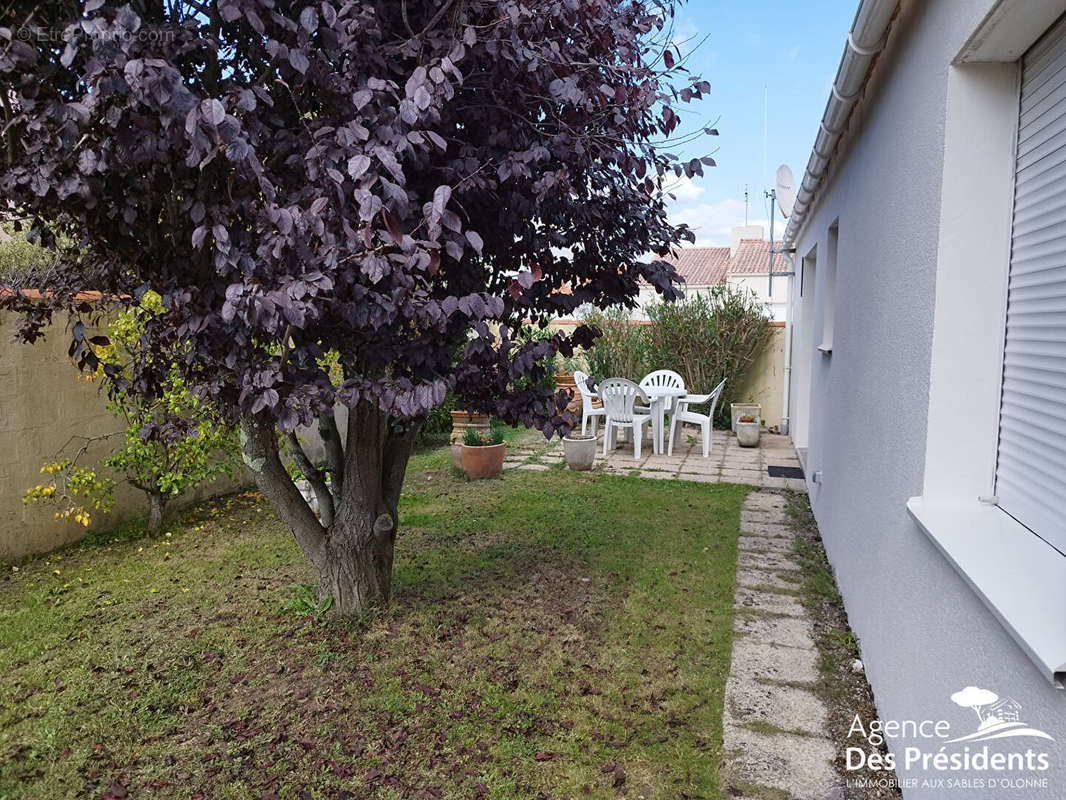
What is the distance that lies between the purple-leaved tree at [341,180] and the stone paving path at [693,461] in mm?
4187

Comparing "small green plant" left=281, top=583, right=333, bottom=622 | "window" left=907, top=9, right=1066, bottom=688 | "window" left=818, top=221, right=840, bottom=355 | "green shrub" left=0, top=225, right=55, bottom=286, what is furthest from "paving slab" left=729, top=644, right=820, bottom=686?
"green shrub" left=0, top=225, right=55, bottom=286

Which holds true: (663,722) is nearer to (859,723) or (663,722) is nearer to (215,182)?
(859,723)

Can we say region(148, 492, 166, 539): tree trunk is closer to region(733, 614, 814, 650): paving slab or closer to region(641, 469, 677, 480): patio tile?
region(733, 614, 814, 650): paving slab

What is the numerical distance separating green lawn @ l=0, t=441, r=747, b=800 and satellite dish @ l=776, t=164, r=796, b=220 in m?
5.15

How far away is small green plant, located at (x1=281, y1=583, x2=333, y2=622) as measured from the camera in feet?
11.5

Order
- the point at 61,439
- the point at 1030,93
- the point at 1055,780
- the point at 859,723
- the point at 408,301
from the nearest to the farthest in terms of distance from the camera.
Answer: the point at 1055,780, the point at 1030,93, the point at 408,301, the point at 859,723, the point at 61,439

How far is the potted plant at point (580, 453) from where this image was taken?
727cm

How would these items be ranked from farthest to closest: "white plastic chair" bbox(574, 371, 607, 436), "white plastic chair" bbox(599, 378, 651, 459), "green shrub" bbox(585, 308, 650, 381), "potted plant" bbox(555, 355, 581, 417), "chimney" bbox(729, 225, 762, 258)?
"chimney" bbox(729, 225, 762, 258), "green shrub" bbox(585, 308, 650, 381), "potted plant" bbox(555, 355, 581, 417), "white plastic chair" bbox(574, 371, 607, 436), "white plastic chair" bbox(599, 378, 651, 459)

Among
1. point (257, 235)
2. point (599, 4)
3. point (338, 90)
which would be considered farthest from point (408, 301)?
point (599, 4)

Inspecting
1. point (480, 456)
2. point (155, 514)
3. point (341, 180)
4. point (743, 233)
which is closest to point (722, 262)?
point (743, 233)

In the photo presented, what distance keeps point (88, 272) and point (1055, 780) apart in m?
3.44

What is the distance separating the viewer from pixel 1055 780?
1260 mm

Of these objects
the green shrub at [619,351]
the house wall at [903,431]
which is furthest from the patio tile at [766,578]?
the green shrub at [619,351]

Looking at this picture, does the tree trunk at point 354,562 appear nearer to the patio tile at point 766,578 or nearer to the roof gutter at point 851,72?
the patio tile at point 766,578
